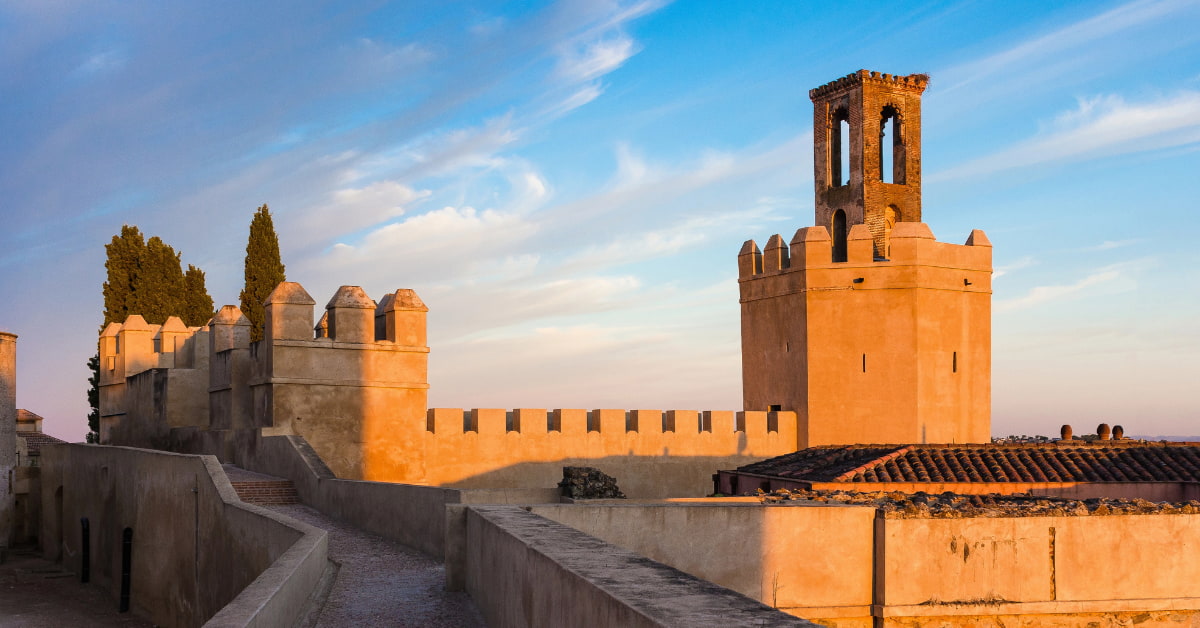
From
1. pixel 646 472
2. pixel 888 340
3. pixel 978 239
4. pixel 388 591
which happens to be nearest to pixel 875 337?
pixel 888 340

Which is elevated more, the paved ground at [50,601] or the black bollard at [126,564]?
the black bollard at [126,564]

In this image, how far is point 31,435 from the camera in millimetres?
41812

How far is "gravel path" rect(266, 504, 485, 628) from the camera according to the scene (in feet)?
28.3

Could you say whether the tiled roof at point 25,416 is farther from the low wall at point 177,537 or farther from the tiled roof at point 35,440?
the low wall at point 177,537

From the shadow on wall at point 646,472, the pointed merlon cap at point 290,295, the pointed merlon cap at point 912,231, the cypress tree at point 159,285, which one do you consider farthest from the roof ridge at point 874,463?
the cypress tree at point 159,285

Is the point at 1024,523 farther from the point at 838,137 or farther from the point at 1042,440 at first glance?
the point at 838,137

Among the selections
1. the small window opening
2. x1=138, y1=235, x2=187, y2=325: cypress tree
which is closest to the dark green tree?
x1=138, y1=235, x2=187, y2=325: cypress tree

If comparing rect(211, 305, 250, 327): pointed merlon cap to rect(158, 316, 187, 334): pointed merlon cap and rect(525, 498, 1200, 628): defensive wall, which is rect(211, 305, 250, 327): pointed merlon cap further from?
rect(525, 498, 1200, 628): defensive wall

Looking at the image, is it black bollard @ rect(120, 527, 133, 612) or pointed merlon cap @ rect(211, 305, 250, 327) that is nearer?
black bollard @ rect(120, 527, 133, 612)

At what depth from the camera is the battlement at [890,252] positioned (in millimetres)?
26656

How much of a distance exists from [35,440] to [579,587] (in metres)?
41.5

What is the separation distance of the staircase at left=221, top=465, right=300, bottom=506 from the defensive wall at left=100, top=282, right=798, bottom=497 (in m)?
0.93

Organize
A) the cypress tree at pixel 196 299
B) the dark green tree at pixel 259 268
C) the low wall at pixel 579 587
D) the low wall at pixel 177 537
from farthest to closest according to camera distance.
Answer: the cypress tree at pixel 196 299, the dark green tree at pixel 259 268, the low wall at pixel 177 537, the low wall at pixel 579 587

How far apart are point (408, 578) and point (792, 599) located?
4.51 m
